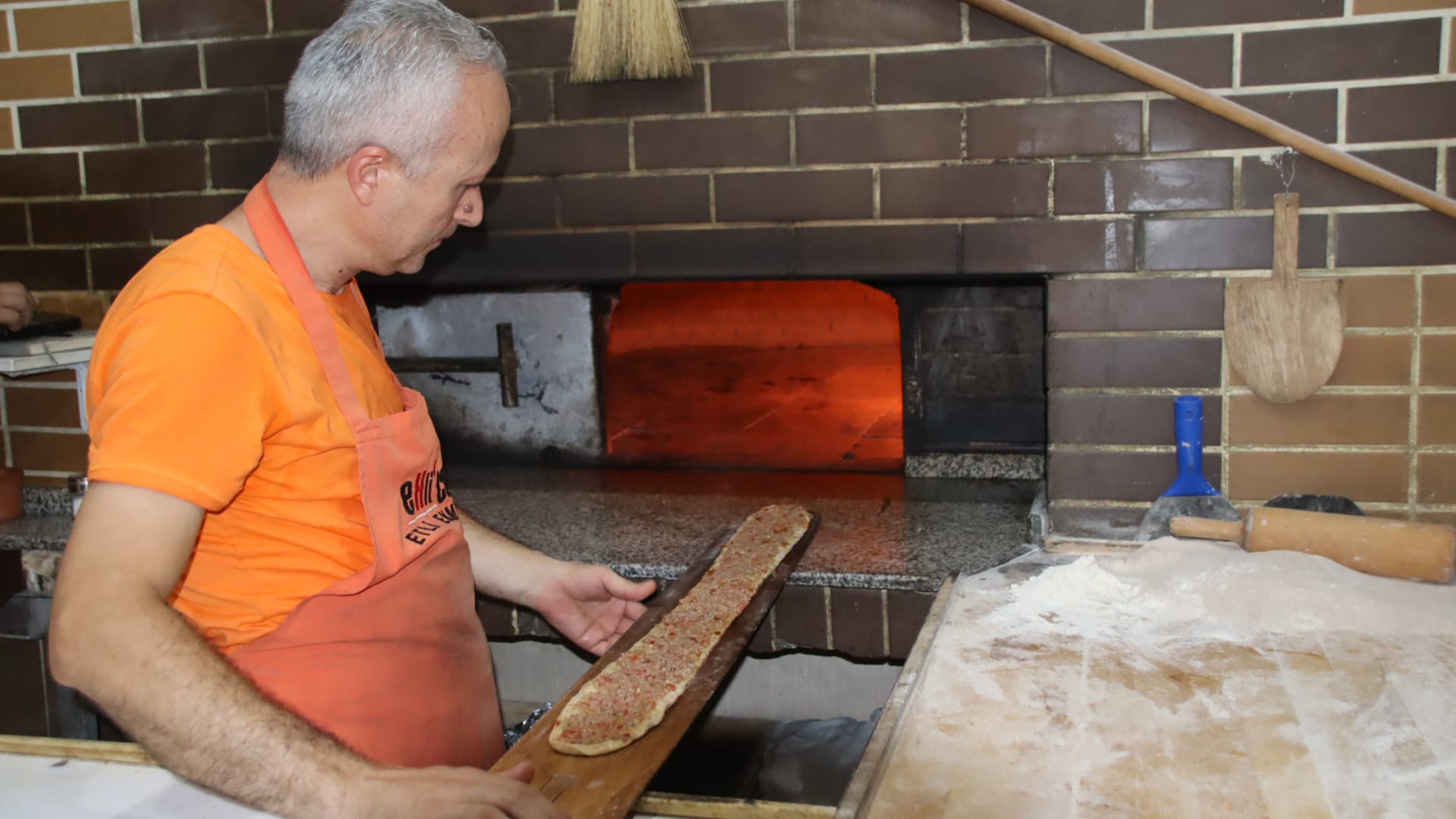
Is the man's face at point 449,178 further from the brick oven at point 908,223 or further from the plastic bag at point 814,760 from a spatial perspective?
the plastic bag at point 814,760

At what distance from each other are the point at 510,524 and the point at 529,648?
42cm

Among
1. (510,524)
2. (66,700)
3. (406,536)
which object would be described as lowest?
(66,700)

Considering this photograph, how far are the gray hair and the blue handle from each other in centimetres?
155

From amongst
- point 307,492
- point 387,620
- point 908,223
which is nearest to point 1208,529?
point 908,223

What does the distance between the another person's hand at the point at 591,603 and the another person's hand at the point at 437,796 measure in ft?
2.48

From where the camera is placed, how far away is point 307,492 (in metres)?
1.53

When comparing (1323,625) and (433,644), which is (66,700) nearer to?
(433,644)

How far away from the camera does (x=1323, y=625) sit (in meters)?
1.79

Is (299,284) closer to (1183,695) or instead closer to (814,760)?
(1183,695)

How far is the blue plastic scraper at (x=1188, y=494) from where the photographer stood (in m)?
2.35

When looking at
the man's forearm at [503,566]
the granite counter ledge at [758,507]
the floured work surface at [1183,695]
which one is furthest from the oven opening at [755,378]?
the floured work surface at [1183,695]

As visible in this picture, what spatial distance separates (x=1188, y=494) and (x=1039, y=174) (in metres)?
0.73

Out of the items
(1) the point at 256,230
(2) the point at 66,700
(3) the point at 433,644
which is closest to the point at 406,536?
(3) the point at 433,644

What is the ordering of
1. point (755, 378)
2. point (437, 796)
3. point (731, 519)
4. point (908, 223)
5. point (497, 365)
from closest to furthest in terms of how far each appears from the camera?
point (437, 796) → point (908, 223) → point (731, 519) → point (497, 365) → point (755, 378)
